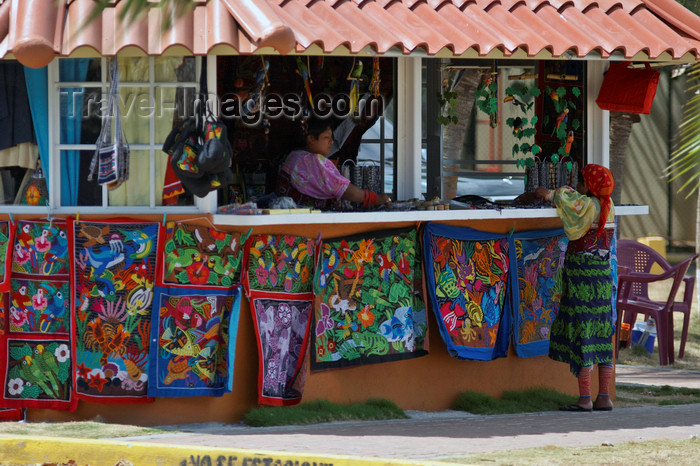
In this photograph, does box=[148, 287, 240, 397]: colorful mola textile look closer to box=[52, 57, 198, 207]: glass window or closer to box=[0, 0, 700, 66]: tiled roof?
box=[52, 57, 198, 207]: glass window

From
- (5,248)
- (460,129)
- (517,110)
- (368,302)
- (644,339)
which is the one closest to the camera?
(5,248)

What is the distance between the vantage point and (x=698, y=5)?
40.4 ft

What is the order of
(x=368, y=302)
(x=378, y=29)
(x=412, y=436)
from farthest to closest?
(x=368, y=302) → (x=378, y=29) → (x=412, y=436)

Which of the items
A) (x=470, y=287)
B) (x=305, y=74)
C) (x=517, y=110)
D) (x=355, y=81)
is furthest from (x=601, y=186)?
(x=305, y=74)

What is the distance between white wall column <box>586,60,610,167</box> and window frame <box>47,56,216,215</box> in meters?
3.33

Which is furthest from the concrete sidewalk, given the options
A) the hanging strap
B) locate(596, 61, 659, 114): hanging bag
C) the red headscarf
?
locate(596, 61, 659, 114): hanging bag

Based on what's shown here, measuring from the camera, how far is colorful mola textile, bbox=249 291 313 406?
684 cm

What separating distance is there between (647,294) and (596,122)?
3.45m

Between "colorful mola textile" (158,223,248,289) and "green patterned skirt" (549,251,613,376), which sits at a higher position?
"colorful mola textile" (158,223,248,289)

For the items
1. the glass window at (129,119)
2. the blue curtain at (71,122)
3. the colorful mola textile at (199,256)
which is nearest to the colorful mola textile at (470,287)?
the colorful mola textile at (199,256)

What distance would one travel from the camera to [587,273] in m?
7.56

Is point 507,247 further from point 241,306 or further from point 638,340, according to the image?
point 638,340

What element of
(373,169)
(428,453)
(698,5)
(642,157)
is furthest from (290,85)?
(642,157)

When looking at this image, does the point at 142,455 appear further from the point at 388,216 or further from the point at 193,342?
the point at 388,216
